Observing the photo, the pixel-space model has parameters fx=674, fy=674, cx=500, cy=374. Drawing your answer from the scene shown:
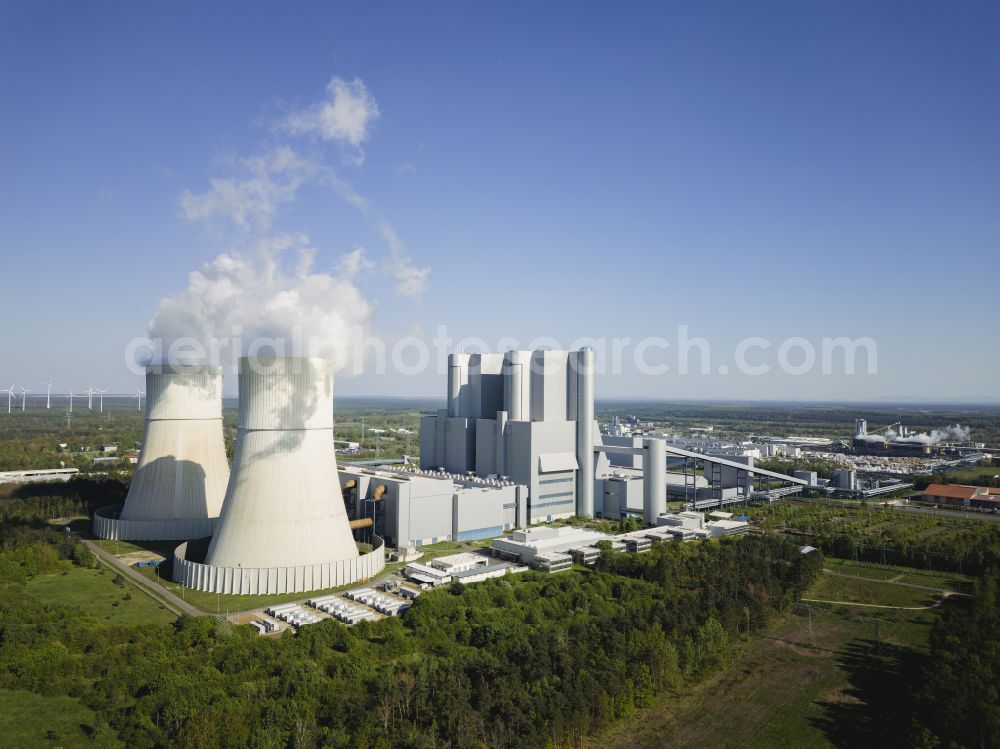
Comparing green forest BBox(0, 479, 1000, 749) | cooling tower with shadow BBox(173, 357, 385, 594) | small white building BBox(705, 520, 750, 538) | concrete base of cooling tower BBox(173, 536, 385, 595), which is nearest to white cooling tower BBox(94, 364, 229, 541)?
green forest BBox(0, 479, 1000, 749)

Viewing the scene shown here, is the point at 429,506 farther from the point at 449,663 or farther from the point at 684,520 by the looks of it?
the point at 449,663

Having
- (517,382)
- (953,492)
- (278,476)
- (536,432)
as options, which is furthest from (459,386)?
(953,492)

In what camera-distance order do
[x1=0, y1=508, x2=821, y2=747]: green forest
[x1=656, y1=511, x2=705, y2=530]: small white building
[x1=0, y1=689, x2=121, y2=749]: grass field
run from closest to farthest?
1. [x1=0, y1=689, x2=121, y2=749]: grass field
2. [x1=0, y1=508, x2=821, y2=747]: green forest
3. [x1=656, y1=511, x2=705, y2=530]: small white building

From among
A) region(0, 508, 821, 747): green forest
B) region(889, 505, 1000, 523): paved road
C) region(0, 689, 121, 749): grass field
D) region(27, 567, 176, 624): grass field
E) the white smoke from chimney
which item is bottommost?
region(889, 505, 1000, 523): paved road

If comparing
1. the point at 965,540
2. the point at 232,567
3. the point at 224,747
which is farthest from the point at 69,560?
the point at 965,540

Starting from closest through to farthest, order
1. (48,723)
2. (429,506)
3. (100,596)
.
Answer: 1. (48,723)
2. (100,596)
3. (429,506)

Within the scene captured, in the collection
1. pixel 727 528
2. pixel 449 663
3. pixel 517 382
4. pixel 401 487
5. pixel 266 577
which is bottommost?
pixel 727 528

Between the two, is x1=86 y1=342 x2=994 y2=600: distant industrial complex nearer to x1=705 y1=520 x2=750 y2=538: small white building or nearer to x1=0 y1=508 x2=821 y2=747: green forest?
x1=705 y1=520 x2=750 y2=538: small white building
